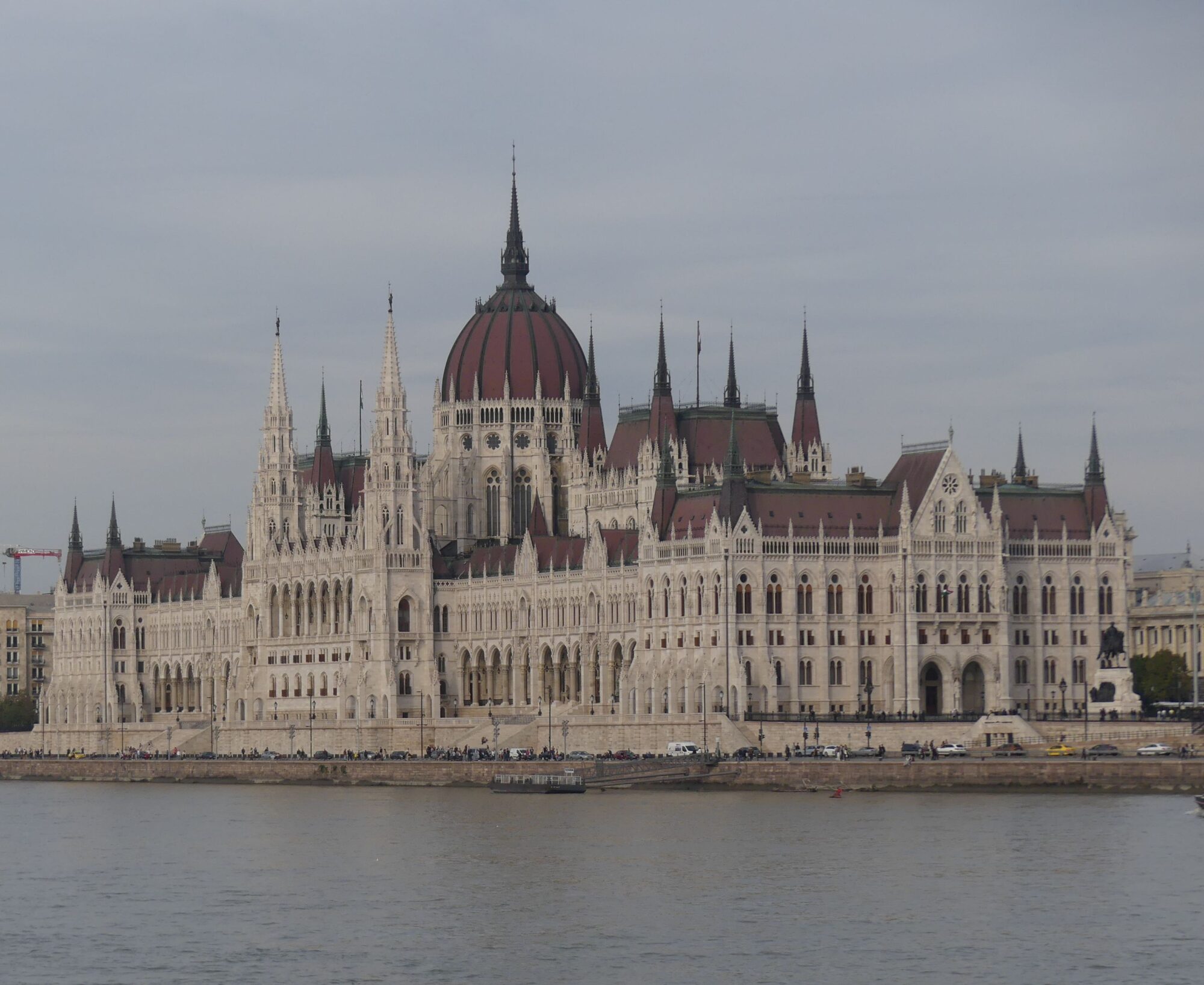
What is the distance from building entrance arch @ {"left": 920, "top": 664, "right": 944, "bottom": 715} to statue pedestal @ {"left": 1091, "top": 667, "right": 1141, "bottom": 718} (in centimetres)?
997

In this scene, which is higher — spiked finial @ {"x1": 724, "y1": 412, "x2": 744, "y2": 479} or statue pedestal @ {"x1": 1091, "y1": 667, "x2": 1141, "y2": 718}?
spiked finial @ {"x1": 724, "y1": 412, "x2": 744, "y2": 479}

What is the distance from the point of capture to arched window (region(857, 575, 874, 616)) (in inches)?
6491

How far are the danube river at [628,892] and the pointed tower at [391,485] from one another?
48.7 meters

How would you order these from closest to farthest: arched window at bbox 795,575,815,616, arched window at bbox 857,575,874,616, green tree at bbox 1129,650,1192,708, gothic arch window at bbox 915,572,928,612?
arched window at bbox 795,575,815,616, gothic arch window at bbox 915,572,928,612, arched window at bbox 857,575,874,616, green tree at bbox 1129,650,1192,708

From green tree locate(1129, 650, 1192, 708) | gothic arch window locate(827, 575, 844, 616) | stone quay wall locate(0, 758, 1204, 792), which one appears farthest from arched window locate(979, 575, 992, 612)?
stone quay wall locate(0, 758, 1204, 792)

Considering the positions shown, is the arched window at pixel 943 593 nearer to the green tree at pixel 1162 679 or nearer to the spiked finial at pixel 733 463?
the spiked finial at pixel 733 463

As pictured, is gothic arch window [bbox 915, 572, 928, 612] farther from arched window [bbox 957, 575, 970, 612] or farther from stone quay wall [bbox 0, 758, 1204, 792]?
stone quay wall [bbox 0, 758, 1204, 792]

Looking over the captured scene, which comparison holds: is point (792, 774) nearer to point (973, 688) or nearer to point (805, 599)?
point (805, 599)

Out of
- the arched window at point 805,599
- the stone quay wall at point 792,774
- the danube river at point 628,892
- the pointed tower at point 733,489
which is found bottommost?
the danube river at point 628,892

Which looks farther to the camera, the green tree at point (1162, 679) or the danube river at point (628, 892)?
the green tree at point (1162, 679)

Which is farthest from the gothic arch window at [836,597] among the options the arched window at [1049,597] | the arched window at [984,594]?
the arched window at [1049,597]

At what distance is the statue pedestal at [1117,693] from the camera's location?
153500 mm

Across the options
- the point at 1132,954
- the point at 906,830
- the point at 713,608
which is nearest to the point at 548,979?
the point at 1132,954

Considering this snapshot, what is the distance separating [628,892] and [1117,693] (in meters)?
57.8
